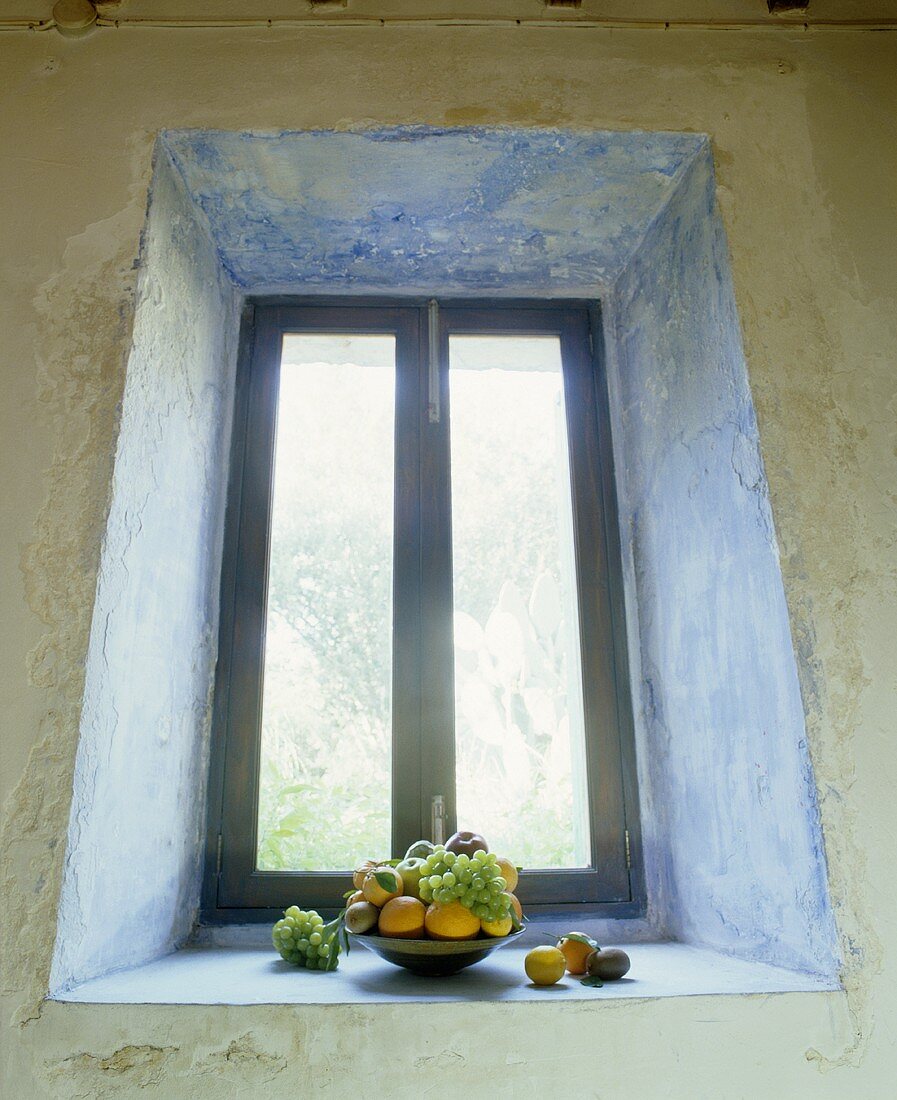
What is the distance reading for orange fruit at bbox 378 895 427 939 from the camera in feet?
4.38

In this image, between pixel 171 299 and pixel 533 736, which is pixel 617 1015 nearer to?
pixel 533 736

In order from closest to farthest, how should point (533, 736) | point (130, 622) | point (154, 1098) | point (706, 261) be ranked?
1. point (154, 1098)
2. point (130, 622)
3. point (706, 261)
4. point (533, 736)

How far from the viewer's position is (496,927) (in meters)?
1.34

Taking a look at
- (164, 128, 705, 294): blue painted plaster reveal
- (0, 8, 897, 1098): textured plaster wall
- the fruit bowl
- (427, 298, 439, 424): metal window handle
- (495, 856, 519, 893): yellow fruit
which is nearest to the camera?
(0, 8, 897, 1098): textured plaster wall

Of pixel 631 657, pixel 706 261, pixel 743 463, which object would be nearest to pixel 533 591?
pixel 631 657

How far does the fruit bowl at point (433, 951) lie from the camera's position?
132cm

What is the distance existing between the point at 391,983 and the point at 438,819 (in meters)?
0.46

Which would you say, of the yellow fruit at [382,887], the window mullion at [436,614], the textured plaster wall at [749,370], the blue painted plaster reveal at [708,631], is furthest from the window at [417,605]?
the textured plaster wall at [749,370]

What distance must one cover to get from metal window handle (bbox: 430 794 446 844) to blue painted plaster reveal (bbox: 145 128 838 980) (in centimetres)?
45

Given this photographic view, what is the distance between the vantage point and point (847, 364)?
158cm

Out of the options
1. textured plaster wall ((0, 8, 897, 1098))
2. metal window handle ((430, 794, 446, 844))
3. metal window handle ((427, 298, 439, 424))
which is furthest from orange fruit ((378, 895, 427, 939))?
metal window handle ((427, 298, 439, 424))

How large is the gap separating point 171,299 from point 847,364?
4.52 feet

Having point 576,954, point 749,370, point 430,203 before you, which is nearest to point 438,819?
point 576,954

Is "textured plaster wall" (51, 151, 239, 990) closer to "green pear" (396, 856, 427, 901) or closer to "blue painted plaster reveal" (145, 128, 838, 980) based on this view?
"blue painted plaster reveal" (145, 128, 838, 980)
